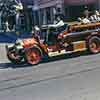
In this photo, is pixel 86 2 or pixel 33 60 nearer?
pixel 33 60

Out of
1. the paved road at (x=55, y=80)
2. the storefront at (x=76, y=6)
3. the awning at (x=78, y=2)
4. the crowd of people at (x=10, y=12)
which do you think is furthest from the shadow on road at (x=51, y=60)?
the crowd of people at (x=10, y=12)

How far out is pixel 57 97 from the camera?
9.81 metres

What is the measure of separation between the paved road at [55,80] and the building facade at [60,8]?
15626 millimetres

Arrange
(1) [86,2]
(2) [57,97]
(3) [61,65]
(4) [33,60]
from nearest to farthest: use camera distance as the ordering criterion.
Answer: (2) [57,97]
(3) [61,65]
(4) [33,60]
(1) [86,2]

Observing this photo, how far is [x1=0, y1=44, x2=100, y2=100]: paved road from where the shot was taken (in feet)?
33.2

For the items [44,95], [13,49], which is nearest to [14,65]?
[13,49]

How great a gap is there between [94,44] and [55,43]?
140 centimetres

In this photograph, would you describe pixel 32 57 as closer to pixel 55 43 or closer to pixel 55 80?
pixel 55 43

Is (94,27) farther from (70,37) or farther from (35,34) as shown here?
(35,34)

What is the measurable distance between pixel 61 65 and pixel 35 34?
2.34 metres

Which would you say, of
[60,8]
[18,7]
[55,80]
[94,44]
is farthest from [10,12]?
[55,80]

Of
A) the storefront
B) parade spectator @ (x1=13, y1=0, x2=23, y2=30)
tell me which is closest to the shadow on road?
the storefront

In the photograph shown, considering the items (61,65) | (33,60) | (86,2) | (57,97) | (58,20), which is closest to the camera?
(57,97)

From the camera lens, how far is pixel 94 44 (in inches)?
691
